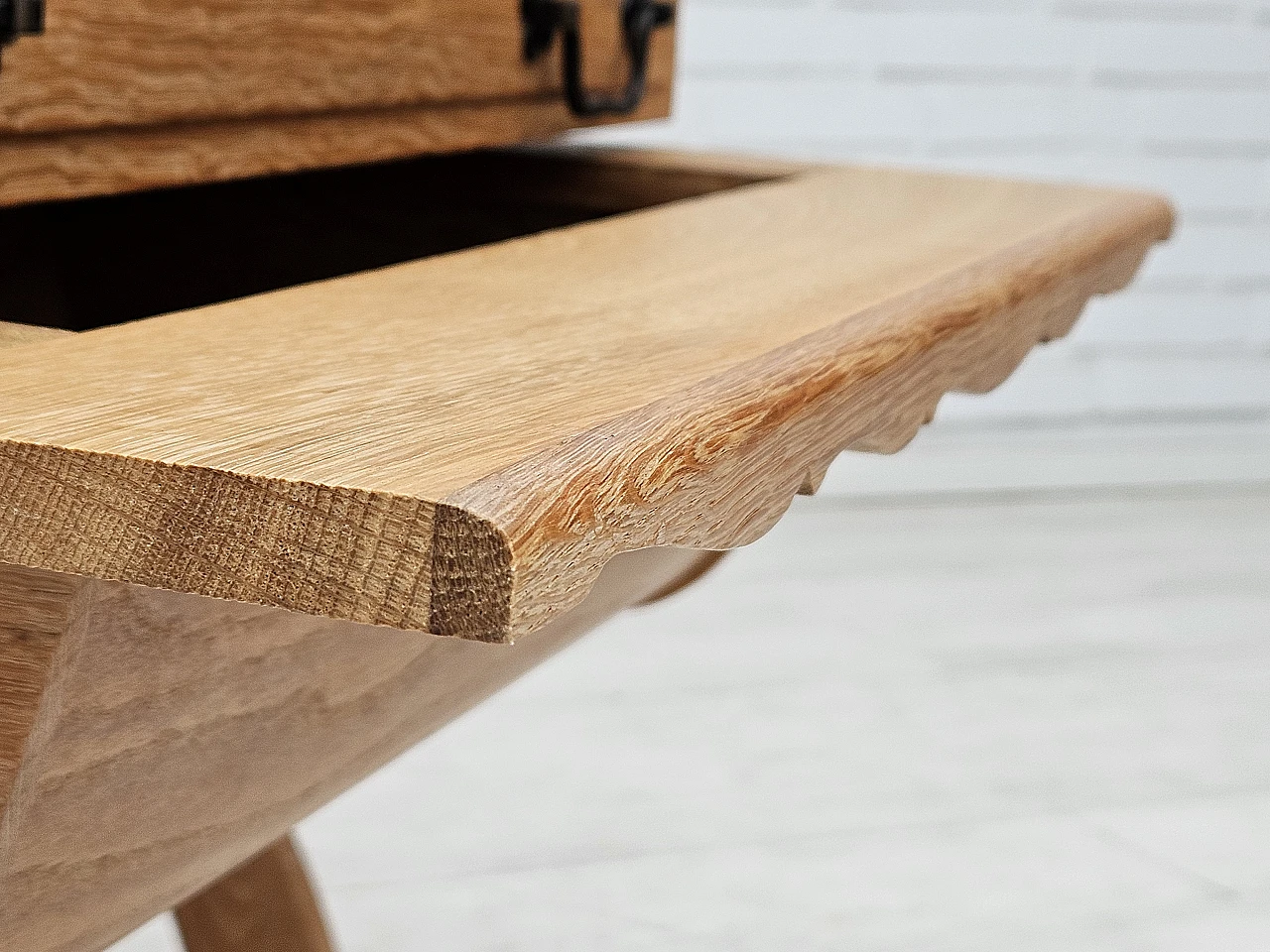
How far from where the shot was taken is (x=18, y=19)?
0.41 meters

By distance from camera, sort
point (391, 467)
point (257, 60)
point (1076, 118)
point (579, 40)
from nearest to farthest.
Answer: point (391, 467) → point (257, 60) → point (579, 40) → point (1076, 118)

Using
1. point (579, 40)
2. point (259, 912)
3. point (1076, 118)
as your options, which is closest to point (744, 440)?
point (579, 40)

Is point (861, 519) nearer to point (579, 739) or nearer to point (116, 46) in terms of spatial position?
point (579, 739)

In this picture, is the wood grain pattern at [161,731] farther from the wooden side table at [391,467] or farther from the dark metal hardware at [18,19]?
the dark metal hardware at [18,19]

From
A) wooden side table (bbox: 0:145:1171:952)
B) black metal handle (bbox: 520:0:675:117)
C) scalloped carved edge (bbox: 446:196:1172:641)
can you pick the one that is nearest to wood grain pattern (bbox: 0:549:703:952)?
wooden side table (bbox: 0:145:1171:952)

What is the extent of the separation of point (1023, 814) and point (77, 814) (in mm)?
1191

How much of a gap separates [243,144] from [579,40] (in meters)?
0.20

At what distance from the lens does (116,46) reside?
18.4 inches

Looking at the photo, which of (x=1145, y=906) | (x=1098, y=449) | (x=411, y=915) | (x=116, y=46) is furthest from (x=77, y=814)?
(x=1098, y=449)

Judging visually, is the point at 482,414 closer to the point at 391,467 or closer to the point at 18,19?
the point at 391,467

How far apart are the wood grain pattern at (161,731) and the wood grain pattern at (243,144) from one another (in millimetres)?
155

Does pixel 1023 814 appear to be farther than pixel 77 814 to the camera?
Yes

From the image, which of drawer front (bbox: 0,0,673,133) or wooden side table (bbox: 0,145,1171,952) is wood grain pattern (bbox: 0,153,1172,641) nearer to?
wooden side table (bbox: 0,145,1171,952)

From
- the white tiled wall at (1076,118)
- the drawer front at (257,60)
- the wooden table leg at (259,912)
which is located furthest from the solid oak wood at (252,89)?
the white tiled wall at (1076,118)
